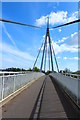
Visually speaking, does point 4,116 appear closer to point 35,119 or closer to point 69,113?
point 35,119

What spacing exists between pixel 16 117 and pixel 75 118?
6.15ft

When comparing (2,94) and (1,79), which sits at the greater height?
(1,79)

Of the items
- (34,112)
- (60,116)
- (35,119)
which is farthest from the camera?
(34,112)

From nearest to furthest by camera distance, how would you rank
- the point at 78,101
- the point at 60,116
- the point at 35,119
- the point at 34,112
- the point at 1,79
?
the point at 35,119
the point at 60,116
the point at 34,112
the point at 78,101
the point at 1,79

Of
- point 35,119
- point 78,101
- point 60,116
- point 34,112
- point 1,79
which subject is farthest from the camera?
point 1,79

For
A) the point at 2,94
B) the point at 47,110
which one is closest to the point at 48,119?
the point at 47,110

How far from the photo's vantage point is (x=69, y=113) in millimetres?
6984

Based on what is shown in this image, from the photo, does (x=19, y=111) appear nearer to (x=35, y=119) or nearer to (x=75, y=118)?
A: (x=35, y=119)

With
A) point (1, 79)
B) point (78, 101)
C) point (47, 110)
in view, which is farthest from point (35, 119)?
point (1, 79)

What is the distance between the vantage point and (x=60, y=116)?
6.58 meters

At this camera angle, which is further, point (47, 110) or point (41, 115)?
point (47, 110)

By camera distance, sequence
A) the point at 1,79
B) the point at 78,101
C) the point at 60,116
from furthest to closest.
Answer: the point at 1,79, the point at 78,101, the point at 60,116

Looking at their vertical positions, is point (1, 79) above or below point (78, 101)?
above

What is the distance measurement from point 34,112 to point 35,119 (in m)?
1.01
